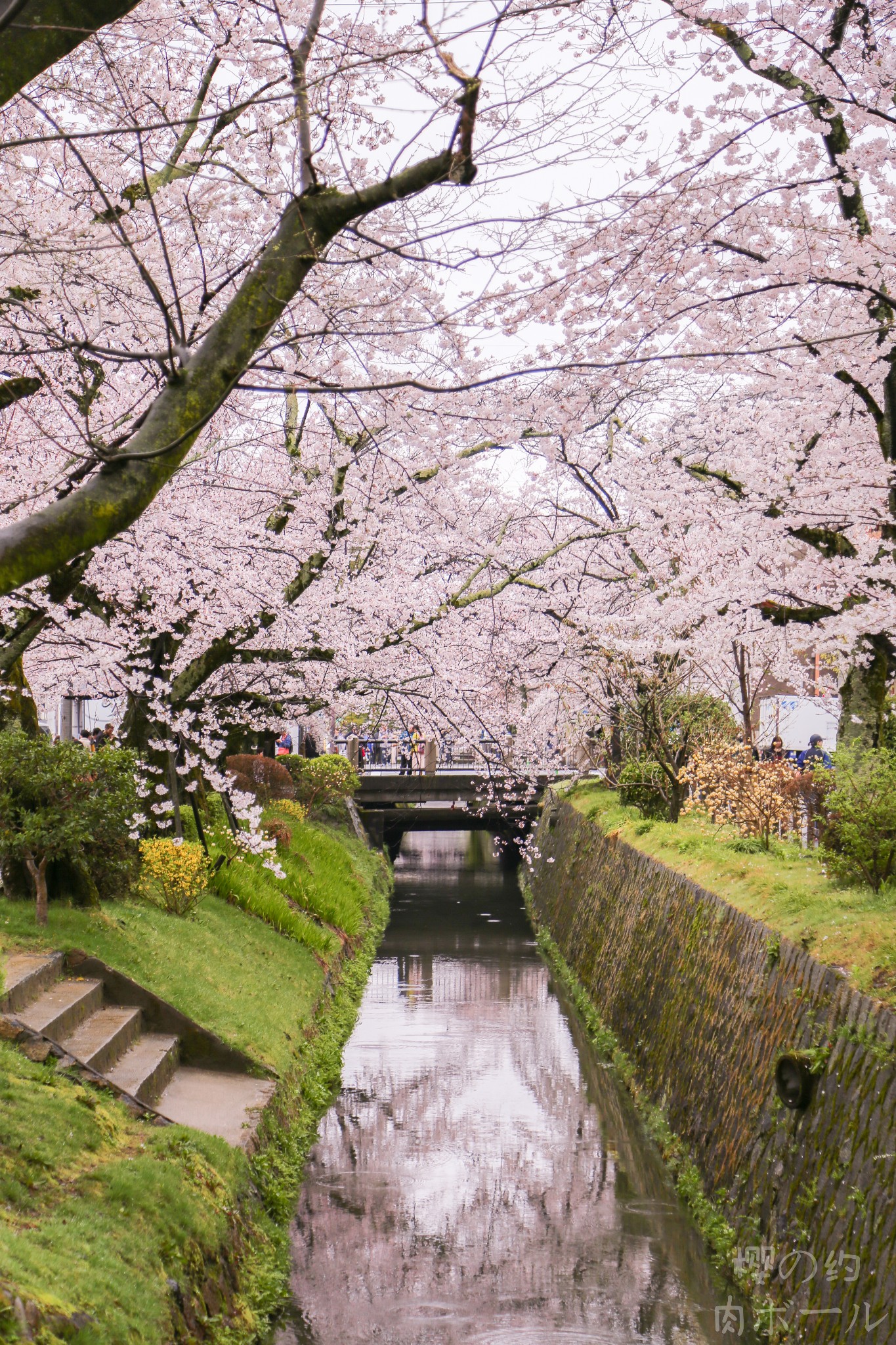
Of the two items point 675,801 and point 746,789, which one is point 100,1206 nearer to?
point 746,789

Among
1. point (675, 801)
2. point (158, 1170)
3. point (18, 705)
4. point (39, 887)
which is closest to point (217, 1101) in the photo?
point (158, 1170)

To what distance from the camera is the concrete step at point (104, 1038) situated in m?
8.10

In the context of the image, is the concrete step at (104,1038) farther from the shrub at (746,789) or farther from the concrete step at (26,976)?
the shrub at (746,789)

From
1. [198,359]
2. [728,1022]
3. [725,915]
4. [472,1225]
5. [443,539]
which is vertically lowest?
[472,1225]

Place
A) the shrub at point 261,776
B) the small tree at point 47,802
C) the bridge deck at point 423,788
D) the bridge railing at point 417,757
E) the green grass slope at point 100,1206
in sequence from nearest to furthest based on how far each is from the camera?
the green grass slope at point 100,1206 → the small tree at point 47,802 → the shrub at point 261,776 → the bridge railing at point 417,757 → the bridge deck at point 423,788

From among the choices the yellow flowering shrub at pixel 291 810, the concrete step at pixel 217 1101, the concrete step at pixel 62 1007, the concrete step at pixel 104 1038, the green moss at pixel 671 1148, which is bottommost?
the green moss at pixel 671 1148

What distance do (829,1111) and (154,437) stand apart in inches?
227

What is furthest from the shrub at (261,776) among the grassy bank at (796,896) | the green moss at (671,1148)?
the grassy bank at (796,896)

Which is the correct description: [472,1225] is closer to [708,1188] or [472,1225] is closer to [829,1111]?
[708,1188]

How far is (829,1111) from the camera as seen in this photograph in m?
6.91

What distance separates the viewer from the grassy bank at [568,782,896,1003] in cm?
706

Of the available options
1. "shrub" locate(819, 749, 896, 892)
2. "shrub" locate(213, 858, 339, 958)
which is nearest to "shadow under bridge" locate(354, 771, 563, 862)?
"shrub" locate(213, 858, 339, 958)

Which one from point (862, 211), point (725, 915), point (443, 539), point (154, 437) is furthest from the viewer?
point (443, 539)

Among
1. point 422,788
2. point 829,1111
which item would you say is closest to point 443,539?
point 829,1111
